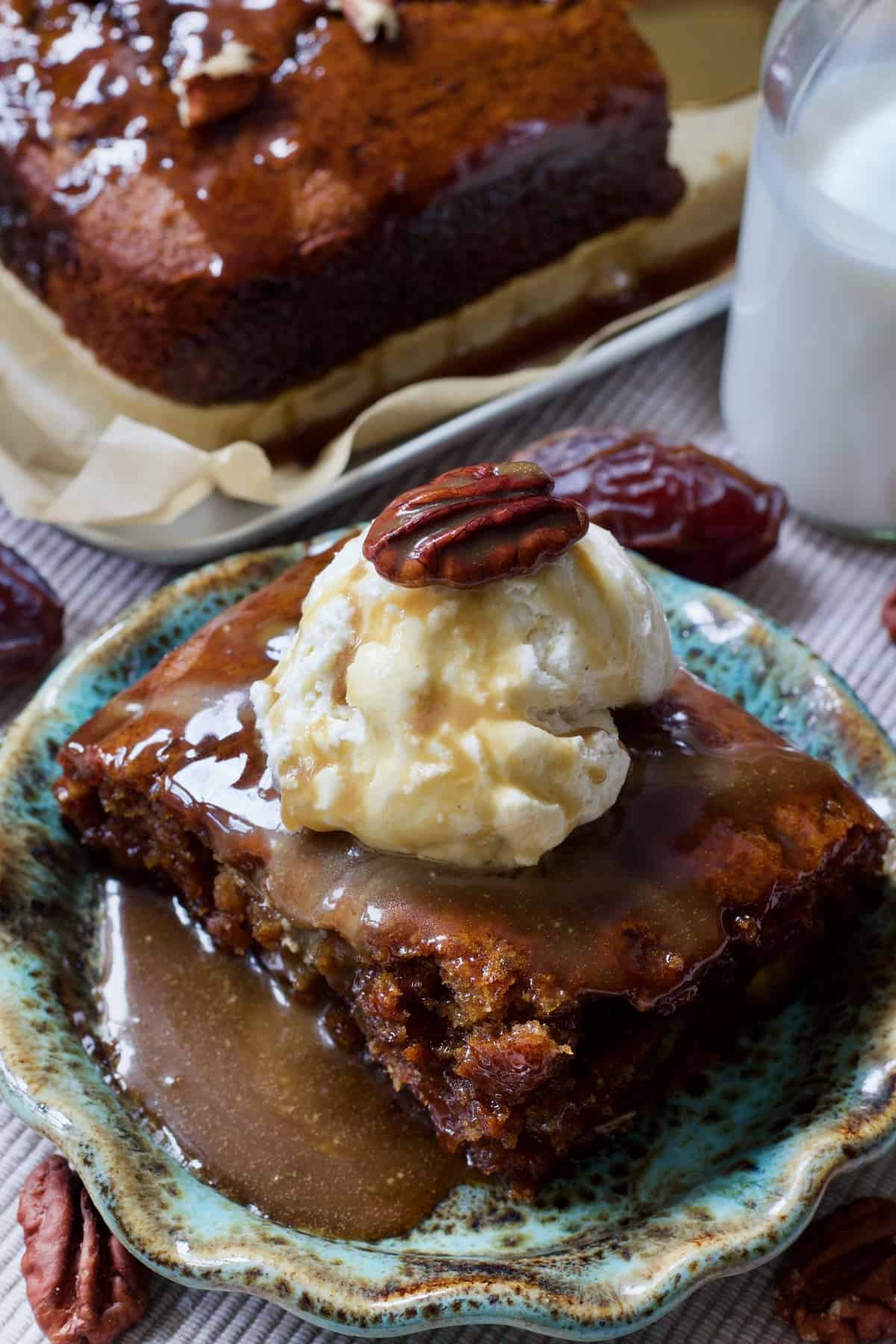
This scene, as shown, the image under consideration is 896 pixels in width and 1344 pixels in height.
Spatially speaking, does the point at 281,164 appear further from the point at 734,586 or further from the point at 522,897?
the point at 522,897

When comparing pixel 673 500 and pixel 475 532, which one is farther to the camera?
pixel 673 500

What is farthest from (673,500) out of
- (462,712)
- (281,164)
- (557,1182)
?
(557,1182)

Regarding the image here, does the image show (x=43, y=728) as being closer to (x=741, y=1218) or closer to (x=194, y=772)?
(x=194, y=772)

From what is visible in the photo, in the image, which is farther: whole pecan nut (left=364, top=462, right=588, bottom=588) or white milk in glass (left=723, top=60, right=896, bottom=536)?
white milk in glass (left=723, top=60, right=896, bottom=536)

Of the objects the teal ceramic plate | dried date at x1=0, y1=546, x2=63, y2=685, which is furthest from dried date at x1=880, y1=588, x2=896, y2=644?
dried date at x1=0, y1=546, x2=63, y2=685

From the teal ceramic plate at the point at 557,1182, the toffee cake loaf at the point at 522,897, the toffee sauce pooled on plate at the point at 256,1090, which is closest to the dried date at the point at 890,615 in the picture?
the teal ceramic plate at the point at 557,1182

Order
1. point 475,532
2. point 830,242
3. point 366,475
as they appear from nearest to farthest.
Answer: point 475,532
point 830,242
point 366,475

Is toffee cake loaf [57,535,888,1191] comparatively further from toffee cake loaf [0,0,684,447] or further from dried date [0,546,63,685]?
toffee cake loaf [0,0,684,447]
